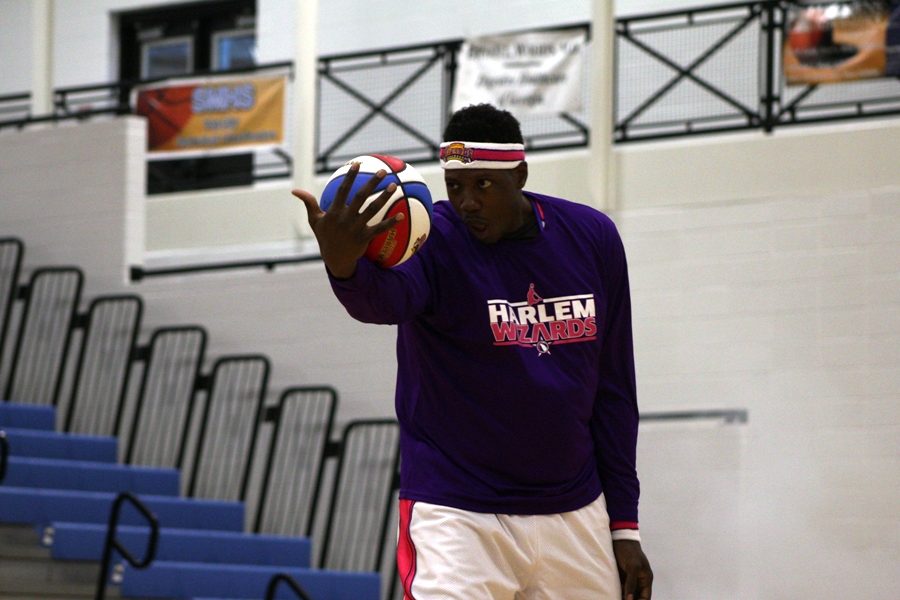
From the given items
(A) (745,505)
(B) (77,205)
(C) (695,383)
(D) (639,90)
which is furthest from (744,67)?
(B) (77,205)

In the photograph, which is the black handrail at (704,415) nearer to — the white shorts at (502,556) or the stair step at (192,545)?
the stair step at (192,545)

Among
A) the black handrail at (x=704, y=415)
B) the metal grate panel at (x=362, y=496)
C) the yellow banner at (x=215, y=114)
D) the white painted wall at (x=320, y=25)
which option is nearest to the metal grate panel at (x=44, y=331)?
the yellow banner at (x=215, y=114)

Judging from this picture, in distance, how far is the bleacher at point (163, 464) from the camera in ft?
28.2

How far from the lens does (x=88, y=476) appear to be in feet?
30.8

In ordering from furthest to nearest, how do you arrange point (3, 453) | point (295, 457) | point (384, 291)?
point (295, 457)
point (3, 453)
point (384, 291)

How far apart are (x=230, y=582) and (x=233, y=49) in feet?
26.2

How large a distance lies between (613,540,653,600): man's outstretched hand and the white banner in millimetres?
7236

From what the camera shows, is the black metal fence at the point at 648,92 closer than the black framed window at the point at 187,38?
Yes

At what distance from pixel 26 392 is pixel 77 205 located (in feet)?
4.29

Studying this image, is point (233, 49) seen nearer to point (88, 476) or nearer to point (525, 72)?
point (525, 72)

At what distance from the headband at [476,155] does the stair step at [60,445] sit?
6380 millimetres

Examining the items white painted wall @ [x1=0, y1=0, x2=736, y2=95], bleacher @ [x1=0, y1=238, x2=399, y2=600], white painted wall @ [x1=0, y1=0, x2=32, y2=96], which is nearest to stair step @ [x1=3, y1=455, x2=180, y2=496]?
bleacher @ [x1=0, y1=238, x2=399, y2=600]

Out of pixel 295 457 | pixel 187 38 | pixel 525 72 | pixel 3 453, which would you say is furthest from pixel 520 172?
pixel 187 38

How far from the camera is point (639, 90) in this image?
1132cm
